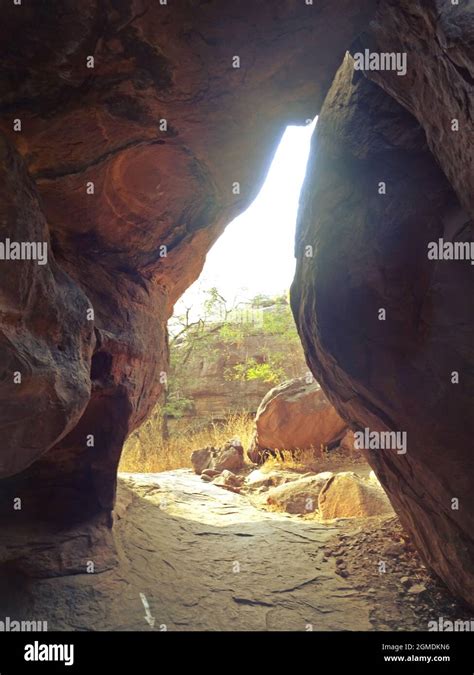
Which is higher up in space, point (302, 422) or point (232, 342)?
point (232, 342)

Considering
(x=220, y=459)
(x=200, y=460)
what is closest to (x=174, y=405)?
(x=200, y=460)

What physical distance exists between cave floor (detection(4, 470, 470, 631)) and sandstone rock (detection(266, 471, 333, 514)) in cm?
99

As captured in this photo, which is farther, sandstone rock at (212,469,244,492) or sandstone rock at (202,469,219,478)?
sandstone rock at (202,469,219,478)

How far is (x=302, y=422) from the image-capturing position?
10.3 meters

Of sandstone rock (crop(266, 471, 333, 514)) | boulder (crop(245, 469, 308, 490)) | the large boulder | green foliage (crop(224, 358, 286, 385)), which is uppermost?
green foliage (crop(224, 358, 286, 385))

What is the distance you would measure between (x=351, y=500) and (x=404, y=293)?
→ 141 inches

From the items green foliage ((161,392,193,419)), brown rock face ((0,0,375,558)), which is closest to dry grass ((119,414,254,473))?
green foliage ((161,392,193,419))

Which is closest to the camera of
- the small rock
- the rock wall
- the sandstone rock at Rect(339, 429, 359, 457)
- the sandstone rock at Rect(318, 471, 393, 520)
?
the small rock

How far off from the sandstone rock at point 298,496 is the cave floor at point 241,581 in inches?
38.8

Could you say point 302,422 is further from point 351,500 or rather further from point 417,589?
point 417,589

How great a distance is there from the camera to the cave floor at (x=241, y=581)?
343 centimetres

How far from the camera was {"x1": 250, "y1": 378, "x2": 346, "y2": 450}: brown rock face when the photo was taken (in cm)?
1033

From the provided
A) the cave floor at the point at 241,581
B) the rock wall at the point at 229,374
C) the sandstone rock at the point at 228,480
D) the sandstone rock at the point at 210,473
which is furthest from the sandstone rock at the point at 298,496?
the rock wall at the point at 229,374

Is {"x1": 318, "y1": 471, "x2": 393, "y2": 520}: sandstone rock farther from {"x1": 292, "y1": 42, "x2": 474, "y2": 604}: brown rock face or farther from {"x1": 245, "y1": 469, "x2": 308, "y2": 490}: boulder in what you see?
{"x1": 245, "y1": 469, "x2": 308, "y2": 490}: boulder
